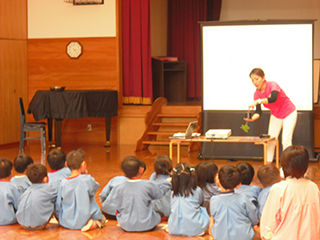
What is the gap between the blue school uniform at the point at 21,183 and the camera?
11.5 ft

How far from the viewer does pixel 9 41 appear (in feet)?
26.8

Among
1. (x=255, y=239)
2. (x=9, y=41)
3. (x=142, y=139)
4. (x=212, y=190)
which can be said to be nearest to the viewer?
(x=255, y=239)

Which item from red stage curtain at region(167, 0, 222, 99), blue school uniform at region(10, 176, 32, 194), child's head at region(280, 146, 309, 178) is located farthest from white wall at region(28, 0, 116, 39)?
child's head at region(280, 146, 309, 178)

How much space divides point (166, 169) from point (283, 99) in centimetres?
253

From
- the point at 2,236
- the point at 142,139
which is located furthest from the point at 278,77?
the point at 2,236

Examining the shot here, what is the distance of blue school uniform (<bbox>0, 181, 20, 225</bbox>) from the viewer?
11.1 feet

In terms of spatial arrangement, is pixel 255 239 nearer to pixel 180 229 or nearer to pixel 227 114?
pixel 180 229

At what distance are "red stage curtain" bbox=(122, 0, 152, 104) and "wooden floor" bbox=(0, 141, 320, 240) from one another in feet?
3.88

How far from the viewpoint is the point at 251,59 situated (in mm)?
6480

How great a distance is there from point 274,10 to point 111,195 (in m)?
8.91

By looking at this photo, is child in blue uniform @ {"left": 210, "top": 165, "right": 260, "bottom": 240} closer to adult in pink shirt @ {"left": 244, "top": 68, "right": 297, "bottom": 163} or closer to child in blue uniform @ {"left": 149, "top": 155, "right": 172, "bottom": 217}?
child in blue uniform @ {"left": 149, "top": 155, "right": 172, "bottom": 217}

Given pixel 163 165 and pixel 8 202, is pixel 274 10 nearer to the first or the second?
pixel 163 165

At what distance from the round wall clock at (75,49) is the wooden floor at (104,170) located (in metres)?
1.75

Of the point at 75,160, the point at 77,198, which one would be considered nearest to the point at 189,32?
the point at 75,160
